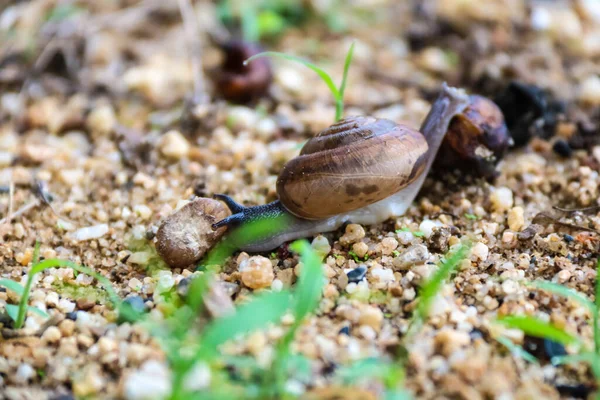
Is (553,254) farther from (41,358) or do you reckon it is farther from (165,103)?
(165,103)

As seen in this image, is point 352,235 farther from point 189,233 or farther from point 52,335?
point 52,335

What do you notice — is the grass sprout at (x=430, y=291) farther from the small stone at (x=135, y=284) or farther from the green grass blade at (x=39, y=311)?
the green grass blade at (x=39, y=311)

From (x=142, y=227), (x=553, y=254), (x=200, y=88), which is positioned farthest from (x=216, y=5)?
(x=553, y=254)

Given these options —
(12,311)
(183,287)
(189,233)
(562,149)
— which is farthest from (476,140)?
(12,311)

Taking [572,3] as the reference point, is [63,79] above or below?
below

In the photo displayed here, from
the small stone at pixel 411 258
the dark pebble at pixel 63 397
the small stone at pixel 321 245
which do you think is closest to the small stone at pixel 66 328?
the dark pebble at pixel 63 397

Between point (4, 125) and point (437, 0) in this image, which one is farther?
point (437, 0)

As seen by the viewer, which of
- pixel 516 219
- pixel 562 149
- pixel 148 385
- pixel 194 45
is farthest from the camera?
pixel 194 45

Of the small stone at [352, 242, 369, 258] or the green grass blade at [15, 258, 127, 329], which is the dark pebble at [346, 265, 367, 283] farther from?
the green grass blade at [15, 258, 127, 329]
